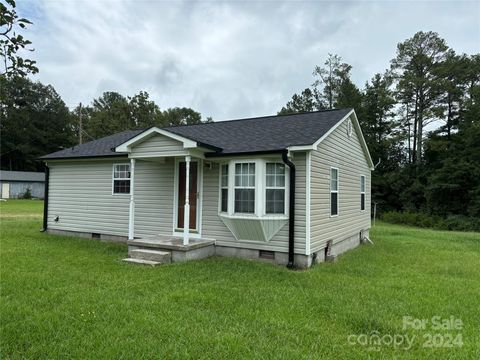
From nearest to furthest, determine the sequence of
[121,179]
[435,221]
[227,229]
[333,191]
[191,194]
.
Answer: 1. [227,229]
2. [191,194]
3. [333,191]
4. [121,179]
5. [435,221]

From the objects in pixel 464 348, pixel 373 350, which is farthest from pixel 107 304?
pixel 464 348

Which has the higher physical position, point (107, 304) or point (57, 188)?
point (57, 188)

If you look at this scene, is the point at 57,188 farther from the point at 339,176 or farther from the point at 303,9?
the point at 303,9

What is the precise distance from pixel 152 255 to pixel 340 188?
A: 18.1ft

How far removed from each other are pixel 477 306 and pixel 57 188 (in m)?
11.9

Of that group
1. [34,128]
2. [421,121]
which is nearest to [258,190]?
[421,121]

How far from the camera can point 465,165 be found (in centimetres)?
2422

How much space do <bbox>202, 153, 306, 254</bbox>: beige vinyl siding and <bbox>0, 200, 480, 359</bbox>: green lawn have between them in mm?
553

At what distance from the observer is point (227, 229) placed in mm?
8000

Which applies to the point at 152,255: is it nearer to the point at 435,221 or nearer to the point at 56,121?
the point at 435,221

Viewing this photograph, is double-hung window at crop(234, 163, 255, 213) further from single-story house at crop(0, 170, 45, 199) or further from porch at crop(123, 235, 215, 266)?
single-story house at crop(0, 170, 45, 199)

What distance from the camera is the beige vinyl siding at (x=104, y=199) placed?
9094mm

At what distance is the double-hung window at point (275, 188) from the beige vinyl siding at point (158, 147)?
79.3 inches

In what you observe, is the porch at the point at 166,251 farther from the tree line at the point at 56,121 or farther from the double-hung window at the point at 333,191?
the tree line at the point at 56,121
